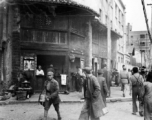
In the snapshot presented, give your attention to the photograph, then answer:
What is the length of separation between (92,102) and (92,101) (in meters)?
0.03

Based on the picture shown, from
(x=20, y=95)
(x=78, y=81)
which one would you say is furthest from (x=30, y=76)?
(x=78, y=81)

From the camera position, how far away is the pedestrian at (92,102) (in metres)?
5.62

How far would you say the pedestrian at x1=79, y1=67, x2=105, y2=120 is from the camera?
18.4 feet

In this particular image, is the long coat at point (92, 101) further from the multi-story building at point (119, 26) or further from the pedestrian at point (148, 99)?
the multi-story building at point (119, 26)

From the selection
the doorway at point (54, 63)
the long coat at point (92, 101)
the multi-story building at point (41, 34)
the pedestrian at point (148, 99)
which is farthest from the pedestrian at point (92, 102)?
the doorway at point (54, 63)

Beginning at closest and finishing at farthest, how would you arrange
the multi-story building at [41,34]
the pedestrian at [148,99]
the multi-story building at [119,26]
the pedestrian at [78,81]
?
the pedestrian at [148,99], the multi-story building at [41,34], the pedestrian at [78,81], the multi-story building at [119,26]

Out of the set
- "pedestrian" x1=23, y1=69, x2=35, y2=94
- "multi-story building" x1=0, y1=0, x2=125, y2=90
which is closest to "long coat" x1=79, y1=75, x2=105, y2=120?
"pedestrian" x1=23, y1=69, x2=35, y2=94

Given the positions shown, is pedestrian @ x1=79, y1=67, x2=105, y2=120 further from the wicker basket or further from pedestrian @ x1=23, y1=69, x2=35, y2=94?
pedestrian @ x1=23, y1=69, x2=35, y2=94

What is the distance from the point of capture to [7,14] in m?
12.7

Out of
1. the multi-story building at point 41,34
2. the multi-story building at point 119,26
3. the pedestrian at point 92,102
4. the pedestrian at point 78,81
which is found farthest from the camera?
the multi-story building at point 119,26

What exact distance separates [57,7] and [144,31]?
63016 millimetres

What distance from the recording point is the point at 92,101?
571cm

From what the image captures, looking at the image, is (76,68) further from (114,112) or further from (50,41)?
(114,112)

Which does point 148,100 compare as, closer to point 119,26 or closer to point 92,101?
point 92,101
